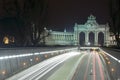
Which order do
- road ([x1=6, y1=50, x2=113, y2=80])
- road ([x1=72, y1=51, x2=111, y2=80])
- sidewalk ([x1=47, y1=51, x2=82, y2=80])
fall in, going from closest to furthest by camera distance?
road ([x1=6, y1=50, x2=113, y2=80]) → sidewalk ([x1=47, y1=51, x2=82, y2=80]) → road ([x1=72, y1=51, x2=111, y2=80])

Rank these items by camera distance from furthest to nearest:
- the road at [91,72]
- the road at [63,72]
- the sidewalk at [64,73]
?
the road at [91,72] < the sidewalk at [64,73] < the road at [63,72]

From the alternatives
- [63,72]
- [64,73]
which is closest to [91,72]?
[63,72]

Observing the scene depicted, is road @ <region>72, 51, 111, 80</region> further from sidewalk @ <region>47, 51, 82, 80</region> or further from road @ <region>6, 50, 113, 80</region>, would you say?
sidewalk @ <region>47, 51, 82, 80</region>

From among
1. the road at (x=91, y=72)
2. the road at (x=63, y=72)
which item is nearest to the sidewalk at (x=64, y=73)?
the road at (x=63, y=72)

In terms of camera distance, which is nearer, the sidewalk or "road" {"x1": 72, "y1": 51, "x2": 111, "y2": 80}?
the sidewalk

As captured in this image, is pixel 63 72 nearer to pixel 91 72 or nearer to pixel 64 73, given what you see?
pixel 64 73

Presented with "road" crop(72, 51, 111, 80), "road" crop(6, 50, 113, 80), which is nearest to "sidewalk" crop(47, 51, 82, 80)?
"road" crop(6, 50, 113, 80)

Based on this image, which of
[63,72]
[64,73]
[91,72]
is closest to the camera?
[64,73]

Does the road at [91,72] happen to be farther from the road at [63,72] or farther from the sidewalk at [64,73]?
the sidewalk at [64,73]

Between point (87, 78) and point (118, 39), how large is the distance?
5067 cm

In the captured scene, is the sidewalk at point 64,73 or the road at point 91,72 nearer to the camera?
the sidewalk at point 64,73

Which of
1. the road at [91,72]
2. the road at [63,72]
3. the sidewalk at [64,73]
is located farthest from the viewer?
the road at [91,72]

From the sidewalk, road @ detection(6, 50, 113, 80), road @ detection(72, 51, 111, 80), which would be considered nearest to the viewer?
road @ detection(6, 50, 113, 80)

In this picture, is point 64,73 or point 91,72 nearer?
point 64,73
